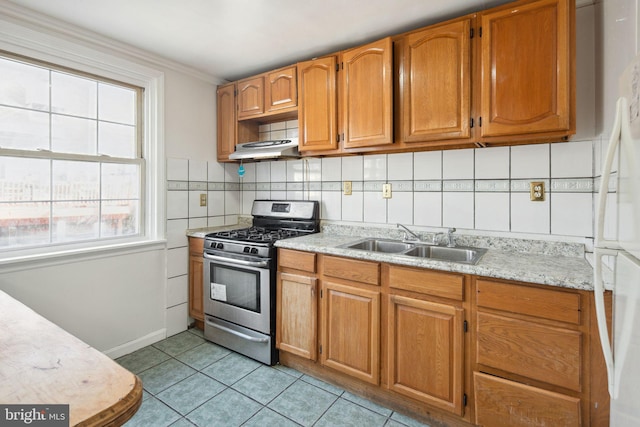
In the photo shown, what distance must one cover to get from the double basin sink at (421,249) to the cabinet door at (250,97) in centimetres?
141

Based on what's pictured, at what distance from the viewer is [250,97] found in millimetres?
2781

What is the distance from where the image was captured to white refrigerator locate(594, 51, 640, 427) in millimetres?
731

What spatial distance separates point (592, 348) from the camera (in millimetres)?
1308

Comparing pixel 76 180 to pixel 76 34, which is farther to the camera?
pixel 76 180

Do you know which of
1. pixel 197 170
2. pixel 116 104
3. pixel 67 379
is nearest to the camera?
pixel 67 379

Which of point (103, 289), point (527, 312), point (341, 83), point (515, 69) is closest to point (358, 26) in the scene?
point (341, 83)

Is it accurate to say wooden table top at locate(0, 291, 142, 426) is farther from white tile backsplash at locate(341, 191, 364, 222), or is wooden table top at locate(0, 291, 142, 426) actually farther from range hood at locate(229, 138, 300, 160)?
white tile backsplash at locate(341, 191, 364, 222)

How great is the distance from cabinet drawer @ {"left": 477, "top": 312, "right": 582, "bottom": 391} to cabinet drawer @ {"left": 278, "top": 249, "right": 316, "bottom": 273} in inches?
39.3

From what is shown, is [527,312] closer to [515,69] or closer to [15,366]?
[515,69]

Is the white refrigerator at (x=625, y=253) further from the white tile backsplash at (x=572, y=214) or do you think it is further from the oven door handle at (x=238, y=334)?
the oven door handle at (x=238, y=334)

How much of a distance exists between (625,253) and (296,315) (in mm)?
1749

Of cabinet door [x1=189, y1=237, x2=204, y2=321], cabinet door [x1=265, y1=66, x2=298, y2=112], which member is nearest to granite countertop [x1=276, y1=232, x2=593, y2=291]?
cabinet door [x1=189, y1=237, x2=204, y2=321]

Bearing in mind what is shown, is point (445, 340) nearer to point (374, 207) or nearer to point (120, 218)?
point (374, 207)

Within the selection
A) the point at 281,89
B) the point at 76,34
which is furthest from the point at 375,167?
the point at 76,34
